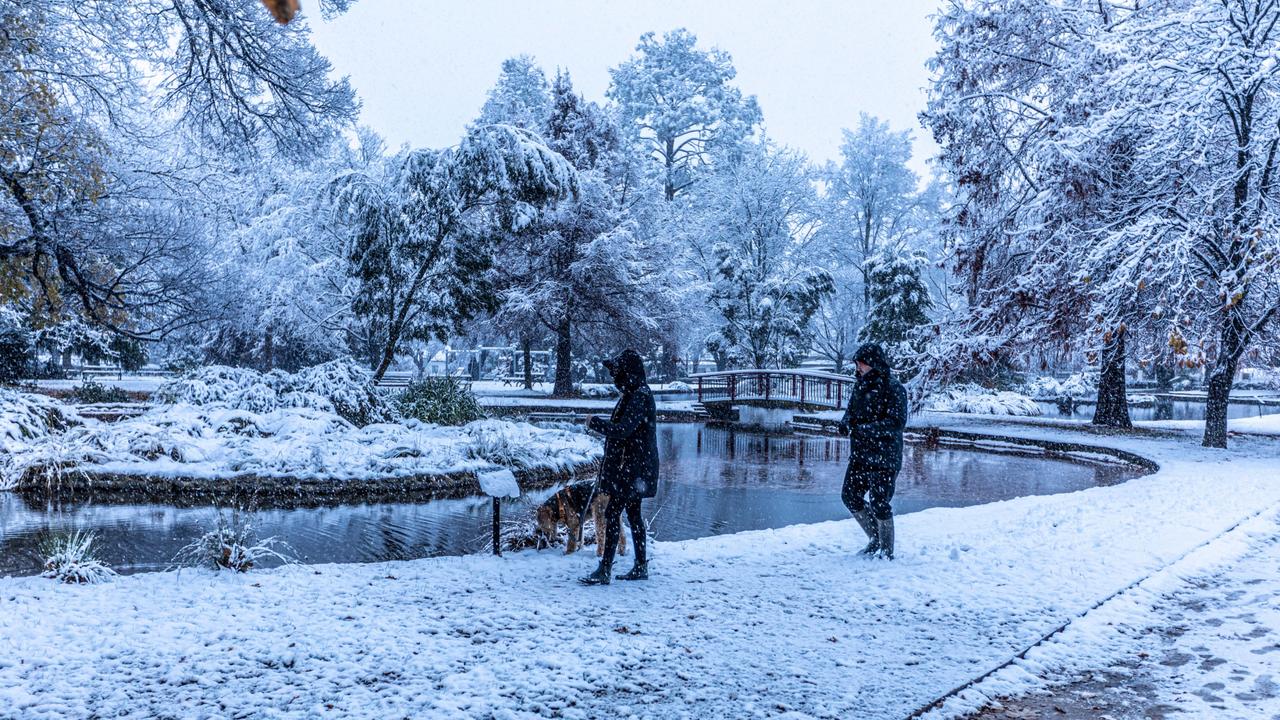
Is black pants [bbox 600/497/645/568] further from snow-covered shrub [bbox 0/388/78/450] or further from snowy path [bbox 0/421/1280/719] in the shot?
snow-covered shrub [bbox 0/388/78/450]

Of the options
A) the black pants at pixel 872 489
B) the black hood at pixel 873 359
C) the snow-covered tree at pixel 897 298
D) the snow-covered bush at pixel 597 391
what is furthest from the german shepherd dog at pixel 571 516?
the snow-covered bush at pixel 597 391

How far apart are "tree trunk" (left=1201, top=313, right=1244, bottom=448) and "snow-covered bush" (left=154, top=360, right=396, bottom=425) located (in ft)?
49.5

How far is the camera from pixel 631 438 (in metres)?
5.99

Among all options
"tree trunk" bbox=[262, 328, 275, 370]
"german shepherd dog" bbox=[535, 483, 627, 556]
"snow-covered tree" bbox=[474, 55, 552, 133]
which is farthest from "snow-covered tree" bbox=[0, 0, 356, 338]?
"snow-covered tree" bbox=[474, 55, 552, 133]

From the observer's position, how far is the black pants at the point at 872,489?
6.64 m

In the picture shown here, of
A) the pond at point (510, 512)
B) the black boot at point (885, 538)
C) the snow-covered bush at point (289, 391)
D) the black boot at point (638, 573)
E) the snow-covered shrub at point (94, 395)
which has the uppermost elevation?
the snow-covered bush at point (289, 391)

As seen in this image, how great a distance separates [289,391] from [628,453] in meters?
11.3

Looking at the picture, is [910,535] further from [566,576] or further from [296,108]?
[296,108]

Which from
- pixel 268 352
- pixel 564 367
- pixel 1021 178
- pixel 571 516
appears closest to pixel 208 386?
pixel 571 516

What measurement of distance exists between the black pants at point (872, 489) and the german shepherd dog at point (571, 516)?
6.25ft

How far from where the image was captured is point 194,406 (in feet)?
45.2

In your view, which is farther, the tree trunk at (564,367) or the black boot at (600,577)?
the tree trunk at (564,367)

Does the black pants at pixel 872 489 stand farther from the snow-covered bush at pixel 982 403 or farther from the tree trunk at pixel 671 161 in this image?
the tree trunk at pixel 671 161

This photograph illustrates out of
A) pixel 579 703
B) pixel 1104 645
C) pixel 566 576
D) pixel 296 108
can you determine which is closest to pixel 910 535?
pixel 1104 645
